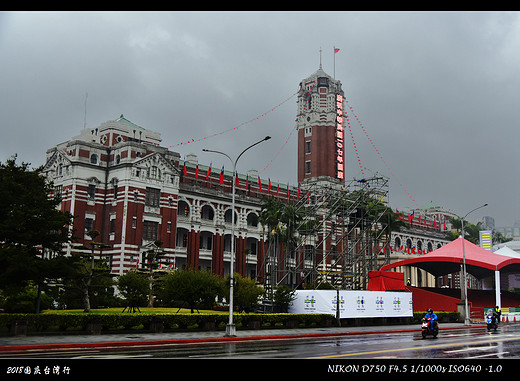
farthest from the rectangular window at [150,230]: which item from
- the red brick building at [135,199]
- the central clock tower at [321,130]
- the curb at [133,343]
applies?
the central clock tower at [321,130]

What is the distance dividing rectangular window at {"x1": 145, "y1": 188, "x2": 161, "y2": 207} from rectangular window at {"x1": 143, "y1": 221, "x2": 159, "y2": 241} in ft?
8.57

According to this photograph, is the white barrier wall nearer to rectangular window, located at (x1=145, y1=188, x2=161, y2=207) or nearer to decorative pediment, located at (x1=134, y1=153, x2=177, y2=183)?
rectangular window, located at (x1=145, y1=188, x2=161, y2=207)

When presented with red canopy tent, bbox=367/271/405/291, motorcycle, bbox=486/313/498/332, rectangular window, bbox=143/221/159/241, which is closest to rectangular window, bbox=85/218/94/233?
rectangular window, bbox=143/221/159/241

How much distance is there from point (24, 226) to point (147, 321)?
891 cm

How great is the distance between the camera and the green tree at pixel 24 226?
27.2m

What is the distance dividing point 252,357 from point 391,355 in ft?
17.2

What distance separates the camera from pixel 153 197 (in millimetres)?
69312

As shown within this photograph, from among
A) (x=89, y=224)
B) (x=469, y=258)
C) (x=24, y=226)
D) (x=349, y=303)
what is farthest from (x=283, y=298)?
(x=89, y=224)

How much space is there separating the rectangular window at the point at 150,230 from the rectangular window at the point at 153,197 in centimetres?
261

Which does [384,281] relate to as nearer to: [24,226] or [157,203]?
[157,203]

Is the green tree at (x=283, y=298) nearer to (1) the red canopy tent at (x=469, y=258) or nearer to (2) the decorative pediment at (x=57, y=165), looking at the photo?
(1) the red canopy tent at (x=469, y=258)

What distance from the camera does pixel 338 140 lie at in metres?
106

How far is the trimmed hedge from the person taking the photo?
A: 27.2 meters
